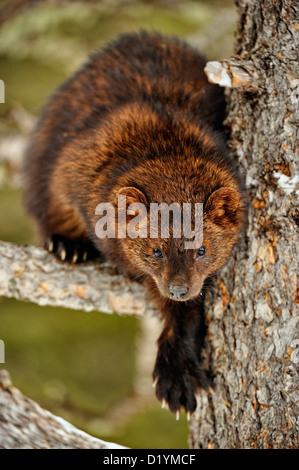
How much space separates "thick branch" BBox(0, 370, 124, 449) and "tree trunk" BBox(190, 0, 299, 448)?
75cm

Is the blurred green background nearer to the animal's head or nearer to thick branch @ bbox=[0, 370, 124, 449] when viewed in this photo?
thick branch @ bbox=[0, 370, 124, 449]

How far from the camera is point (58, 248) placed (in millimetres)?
4180

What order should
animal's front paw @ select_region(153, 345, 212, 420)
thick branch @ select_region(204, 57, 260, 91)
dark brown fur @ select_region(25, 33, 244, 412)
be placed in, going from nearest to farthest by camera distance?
thick branch @ select_region(204, 57, 260, 91)
dark brown fur @ select_region(25, 33, 244, 412)
animal's front paw @ select_region(153, 345, 212, 420)

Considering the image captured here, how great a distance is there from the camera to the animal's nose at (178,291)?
3.03 meters

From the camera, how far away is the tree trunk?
3018 millimetres

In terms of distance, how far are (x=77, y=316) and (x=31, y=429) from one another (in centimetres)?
377

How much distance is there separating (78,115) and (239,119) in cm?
131

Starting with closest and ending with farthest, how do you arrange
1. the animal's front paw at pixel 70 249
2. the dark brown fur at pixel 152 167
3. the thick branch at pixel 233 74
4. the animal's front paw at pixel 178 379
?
the thick branch at pixel 233 74
the dark brown fur at pixel 152 167
the animal's front paw at pixel 178 379
the animal's front paw at pixel 70 249

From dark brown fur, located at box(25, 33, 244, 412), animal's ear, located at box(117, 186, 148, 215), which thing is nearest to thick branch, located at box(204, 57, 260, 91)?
dark brown fur, located at box(25, 33, 244, 412)

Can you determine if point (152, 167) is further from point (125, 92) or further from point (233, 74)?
point (125, 92)

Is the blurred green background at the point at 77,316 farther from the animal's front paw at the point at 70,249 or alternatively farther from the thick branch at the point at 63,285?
the thick branch at the point at 63,285

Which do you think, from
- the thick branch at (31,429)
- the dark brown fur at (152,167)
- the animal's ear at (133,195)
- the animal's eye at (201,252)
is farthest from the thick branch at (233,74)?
the thick branch at (31,429)

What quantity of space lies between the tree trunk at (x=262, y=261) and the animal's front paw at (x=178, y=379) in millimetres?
137

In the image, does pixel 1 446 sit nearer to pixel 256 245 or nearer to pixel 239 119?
pixel 256 245
